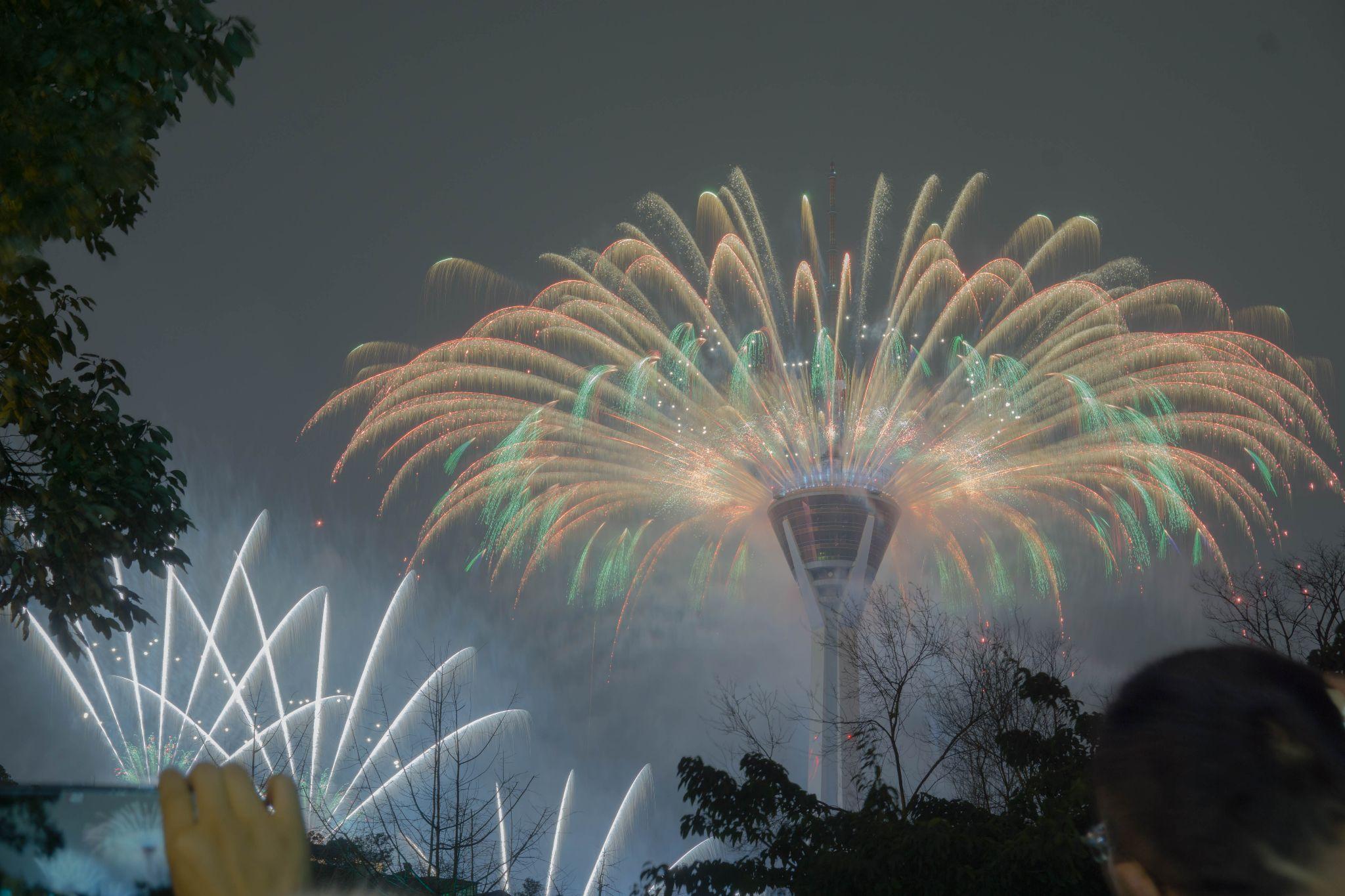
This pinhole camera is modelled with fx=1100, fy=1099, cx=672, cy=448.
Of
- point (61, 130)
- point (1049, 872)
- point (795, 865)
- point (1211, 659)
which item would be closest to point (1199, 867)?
point (1211, 659)

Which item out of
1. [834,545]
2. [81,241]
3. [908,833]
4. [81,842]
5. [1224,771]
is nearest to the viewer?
[1224,771]

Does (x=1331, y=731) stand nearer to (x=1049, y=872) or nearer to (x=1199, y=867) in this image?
(x=1199, y=867)

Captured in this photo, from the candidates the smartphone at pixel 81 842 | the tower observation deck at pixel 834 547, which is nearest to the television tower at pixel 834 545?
the tower observation deck at pixel 834 547

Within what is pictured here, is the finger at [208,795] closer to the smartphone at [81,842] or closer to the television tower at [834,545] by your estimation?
the smartphone at [81,842]

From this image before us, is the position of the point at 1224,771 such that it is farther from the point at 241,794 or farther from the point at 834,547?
the point at 834,547

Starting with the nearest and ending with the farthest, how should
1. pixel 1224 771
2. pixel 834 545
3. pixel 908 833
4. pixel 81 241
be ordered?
pixel 1224 771, pixel 81 241, pixel 908 833, pixel 834 545

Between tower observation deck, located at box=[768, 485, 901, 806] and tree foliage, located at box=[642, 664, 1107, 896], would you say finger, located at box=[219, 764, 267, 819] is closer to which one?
tree foliage, located at box=[642, 664, 1107, 896]

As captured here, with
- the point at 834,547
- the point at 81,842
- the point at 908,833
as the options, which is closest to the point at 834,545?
the point at 834,547
